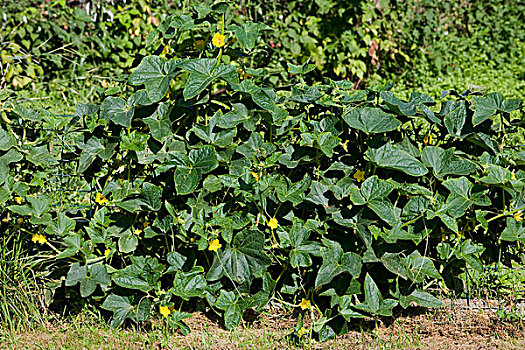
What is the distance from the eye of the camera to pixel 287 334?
2.69 metres

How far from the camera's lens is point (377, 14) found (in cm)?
629

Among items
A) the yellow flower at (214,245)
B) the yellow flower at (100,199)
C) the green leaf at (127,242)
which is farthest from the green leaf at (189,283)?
the yellow flower at (100,199)

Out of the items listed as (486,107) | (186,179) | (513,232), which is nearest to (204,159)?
(186,179)

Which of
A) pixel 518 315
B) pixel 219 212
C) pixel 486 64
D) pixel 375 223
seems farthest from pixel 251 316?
pixel 486 64

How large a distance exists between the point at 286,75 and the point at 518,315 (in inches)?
151

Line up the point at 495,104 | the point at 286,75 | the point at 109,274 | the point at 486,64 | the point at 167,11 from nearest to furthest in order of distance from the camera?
the point at 495,104
the point at 109,274
the point at 286,75
the point at 167,11
the point at 486,64

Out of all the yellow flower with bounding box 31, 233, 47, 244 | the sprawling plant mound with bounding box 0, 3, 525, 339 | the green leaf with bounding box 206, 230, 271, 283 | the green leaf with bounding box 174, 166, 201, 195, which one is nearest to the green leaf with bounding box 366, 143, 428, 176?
the sprawling plant mound with bounding box 0, 3, 525, 339

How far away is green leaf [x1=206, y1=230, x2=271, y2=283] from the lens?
258cm

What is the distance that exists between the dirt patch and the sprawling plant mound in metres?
0.09

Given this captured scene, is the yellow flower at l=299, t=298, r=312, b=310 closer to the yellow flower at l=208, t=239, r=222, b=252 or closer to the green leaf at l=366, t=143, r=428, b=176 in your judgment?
the yellow flower at l=208, t=239, r=222, b=252

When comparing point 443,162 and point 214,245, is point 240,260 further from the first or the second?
point 443,162

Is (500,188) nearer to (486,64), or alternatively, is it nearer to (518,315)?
(518,315)

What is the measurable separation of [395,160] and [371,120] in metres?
0.20

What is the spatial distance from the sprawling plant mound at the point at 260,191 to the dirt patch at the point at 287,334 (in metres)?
0.09
